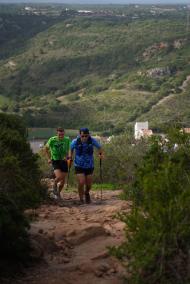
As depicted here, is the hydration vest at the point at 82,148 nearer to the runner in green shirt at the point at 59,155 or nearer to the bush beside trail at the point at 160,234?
the runner in green shirt at the point at 59,155

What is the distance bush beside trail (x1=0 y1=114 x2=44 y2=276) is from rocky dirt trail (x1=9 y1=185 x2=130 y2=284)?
23cm

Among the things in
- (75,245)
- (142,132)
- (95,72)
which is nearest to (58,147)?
(75,245)

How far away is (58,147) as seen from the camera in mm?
10906

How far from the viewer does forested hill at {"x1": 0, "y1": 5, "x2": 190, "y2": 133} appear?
68.6 meters

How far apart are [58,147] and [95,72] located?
8431 centimetres

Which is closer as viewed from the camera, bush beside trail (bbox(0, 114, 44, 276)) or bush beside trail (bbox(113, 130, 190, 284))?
bush beside trail (bbox(113, 130, 190, 284))

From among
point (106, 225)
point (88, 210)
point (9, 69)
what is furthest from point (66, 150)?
point (9, 69)

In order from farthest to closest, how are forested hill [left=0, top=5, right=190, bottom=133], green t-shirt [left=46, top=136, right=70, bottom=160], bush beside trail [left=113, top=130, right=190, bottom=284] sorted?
forested hill [left=0, top=5, right=190, bottom=133] → green t-shirt [left=46, top=136, right=70, bottom=160] → bush beside trail [left=113, top=130, right=190, bottom=284]

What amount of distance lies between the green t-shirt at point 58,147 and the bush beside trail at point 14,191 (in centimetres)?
44

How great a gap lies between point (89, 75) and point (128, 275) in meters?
88.0

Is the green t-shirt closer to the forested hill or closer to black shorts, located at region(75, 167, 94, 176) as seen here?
black shorts, located at region(75, 167, 94, 176)

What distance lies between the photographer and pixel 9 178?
24.3 ft

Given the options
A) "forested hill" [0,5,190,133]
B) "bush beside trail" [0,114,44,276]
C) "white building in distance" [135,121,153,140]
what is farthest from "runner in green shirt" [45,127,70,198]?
"forested hill" [0,5,190,133]

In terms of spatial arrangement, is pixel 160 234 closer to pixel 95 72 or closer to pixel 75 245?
pixel 75 245
